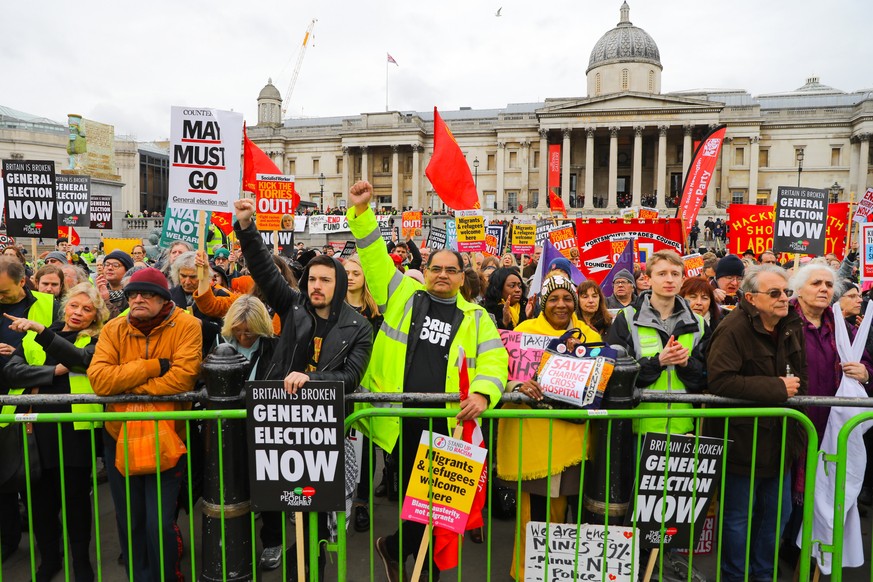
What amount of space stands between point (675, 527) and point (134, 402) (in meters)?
3.34

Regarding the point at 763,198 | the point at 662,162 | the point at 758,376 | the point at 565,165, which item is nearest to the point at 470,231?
the point at 758,376

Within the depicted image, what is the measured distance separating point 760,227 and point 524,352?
38.0 ft

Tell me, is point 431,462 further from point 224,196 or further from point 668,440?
point 224,196

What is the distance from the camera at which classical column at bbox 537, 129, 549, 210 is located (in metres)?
57.7

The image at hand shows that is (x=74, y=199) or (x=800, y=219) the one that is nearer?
(x=800, y=219)

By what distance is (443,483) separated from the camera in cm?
346

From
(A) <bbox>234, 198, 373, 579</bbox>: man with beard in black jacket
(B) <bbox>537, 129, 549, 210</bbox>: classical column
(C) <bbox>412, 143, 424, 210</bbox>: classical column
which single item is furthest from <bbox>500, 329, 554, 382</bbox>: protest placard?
(C) <bbox>412, 143, 424, 210</bbox>: classical column

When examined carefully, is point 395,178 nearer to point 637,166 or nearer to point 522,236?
point 637,166

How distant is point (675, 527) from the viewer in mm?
3504

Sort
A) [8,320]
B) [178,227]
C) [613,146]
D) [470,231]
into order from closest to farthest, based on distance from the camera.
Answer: [8,320] < [178,227] < [470,231] < [613,146]

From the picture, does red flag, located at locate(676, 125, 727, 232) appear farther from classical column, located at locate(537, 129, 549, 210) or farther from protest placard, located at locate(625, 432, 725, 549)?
classical column, located at locate(537, 129, 549, 210)

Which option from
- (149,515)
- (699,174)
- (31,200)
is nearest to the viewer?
(149,515)

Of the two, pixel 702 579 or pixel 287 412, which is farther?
pixel 702 579

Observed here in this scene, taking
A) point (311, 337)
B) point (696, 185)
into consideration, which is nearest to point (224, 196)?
point (311, 337)
